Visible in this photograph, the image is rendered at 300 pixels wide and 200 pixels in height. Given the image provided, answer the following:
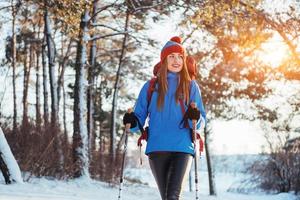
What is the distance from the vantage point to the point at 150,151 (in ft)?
14.5

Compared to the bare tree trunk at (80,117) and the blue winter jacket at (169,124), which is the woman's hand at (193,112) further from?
the bare tree trunk at (80,117)

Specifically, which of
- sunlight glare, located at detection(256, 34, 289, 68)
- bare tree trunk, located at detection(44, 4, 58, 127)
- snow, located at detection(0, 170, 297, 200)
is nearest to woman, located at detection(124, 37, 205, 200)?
snow, located at detection(0, 170, 297, 200)

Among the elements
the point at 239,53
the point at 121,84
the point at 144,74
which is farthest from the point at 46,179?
the point at 121,84

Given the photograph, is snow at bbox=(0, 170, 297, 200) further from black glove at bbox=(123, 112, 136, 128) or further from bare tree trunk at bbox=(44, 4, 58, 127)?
bare tree trunk at bbox=(44, 4, 58, 127)

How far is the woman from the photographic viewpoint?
4.27m

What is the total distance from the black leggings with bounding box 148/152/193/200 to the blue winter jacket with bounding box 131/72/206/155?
0.18ft

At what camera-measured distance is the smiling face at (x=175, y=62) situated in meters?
4.61

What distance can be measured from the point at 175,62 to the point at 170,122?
22.3 inches

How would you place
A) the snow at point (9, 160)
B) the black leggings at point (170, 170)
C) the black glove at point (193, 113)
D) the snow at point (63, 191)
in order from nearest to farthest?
1. the black leggings at point (170, 170)
2. the black glove at point (193, 113)
3. the snow at point (63, 191)
4. the snow at point (9, 160)

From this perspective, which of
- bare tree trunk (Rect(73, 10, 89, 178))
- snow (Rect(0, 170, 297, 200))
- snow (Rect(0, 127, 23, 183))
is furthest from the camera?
bare tree trunk (Rect(73, 10, 89, 178))

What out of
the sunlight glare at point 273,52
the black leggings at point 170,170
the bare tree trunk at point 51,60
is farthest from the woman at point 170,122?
the bare tree trunk at point 51,60

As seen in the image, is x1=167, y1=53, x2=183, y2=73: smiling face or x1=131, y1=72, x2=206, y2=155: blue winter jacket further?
x1=167, y1=53, x2=183, y2=73: smiling face

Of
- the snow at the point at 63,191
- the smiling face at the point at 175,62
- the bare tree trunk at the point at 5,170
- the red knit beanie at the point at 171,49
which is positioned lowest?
the snow at the point at 63,191

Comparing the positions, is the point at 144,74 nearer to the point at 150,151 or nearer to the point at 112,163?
the point at 112,163
